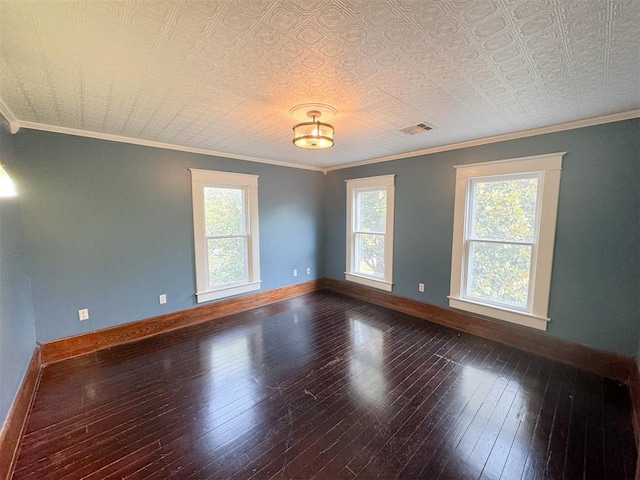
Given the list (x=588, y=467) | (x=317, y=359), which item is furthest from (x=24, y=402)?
(x=588, y=467)

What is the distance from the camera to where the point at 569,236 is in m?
2.73

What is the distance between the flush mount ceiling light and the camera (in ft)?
7.38

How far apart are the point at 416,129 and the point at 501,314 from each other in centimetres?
240

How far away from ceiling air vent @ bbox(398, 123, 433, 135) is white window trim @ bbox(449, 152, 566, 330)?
95cm

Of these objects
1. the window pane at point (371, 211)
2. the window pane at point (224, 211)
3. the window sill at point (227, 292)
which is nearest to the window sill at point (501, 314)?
the window pane at point (371, 211)

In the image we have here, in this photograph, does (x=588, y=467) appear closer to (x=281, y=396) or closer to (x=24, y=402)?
(x=281, y=396)

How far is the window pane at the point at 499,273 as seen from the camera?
10.1ft

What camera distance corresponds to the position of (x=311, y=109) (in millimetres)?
2219

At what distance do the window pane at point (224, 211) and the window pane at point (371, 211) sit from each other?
2.05m

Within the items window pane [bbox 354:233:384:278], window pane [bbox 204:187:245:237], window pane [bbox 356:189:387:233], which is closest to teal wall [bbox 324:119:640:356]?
window pane [bbox 356:189:387:233]

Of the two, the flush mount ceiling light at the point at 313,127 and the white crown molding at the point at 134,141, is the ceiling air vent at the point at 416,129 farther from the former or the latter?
the white crown molding at the point at 134,141

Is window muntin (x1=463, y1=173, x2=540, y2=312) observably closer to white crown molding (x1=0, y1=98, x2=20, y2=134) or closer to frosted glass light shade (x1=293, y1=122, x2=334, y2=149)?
frosted glass light shade (x1=293, y1=122, x2=334, y2=149)

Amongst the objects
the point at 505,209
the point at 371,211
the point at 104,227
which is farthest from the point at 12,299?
the point at 505,209

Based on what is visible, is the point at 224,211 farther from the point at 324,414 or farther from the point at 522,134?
the point at 522,134
